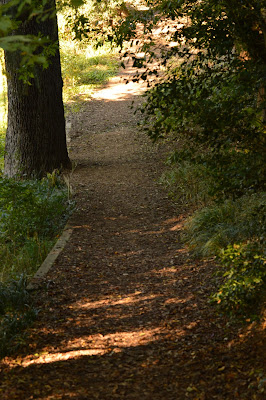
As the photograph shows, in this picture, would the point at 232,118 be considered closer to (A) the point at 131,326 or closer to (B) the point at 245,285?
(B) the point at 245,285

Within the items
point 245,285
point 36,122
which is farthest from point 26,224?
point 245,285

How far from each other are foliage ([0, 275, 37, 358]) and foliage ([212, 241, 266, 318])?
1.61 meters

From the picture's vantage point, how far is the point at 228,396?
3184mm

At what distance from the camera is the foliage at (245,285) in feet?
13.1

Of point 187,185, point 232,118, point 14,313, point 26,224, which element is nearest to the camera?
point 232,118

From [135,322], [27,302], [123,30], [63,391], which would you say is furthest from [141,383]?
[123,30]

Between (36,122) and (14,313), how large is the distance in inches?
205

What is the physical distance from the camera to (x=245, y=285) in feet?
13.2

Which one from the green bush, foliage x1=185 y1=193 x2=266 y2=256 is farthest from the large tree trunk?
foliage x1=185 y1=193 x2=266 y2=256

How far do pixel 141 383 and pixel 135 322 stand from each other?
0.95 m

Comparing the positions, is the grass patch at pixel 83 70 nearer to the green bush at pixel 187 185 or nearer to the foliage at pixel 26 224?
the green bush at pixel 187 185

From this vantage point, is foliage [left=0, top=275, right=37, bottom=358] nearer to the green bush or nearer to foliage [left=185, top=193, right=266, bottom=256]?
foliage [left=185, top=193, right=266, bottom=256]

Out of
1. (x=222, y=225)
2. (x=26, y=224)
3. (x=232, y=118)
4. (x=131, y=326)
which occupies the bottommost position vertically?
(x=131, y=326)

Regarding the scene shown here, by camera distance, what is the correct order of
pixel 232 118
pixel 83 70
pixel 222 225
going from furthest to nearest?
pixel 83 70
pixel 222 225
pixel 232 118
